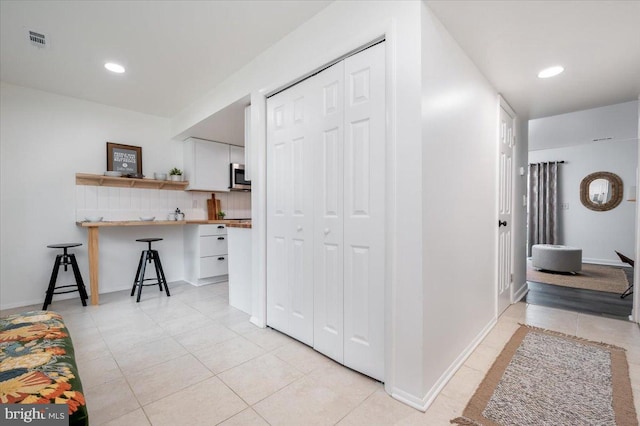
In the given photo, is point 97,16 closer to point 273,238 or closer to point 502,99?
point 273,238

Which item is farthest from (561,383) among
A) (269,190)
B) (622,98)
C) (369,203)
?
(622,98)

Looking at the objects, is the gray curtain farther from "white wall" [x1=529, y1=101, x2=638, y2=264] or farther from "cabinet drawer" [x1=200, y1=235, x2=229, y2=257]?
"cabinet drawer" [x1=200, y1=235, x2=229, y2=257]

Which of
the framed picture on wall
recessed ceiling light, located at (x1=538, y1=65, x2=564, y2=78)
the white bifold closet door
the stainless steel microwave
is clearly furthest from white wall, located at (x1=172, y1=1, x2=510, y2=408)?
the framed picture on wall

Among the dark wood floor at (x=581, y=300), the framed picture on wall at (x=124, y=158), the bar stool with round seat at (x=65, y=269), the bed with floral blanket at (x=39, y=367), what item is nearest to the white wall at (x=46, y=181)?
the framed picture on wall at (x=124, y=158)

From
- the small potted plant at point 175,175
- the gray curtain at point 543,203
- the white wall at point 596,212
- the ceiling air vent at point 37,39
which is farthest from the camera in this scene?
the gray curtain at point 543,203

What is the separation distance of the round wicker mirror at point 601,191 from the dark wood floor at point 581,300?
3.29 metres

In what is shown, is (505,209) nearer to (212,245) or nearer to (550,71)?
(550,71)

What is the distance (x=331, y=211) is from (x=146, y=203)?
137 inches

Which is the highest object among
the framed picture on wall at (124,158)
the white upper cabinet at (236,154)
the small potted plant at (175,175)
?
the white upper cabinet at (236,154)

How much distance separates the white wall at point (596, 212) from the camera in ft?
18.7

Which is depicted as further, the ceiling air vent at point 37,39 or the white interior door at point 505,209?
the white interior door at point 505,209

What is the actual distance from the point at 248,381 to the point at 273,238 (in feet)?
3.56

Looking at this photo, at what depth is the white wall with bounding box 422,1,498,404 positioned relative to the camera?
160 centimetres

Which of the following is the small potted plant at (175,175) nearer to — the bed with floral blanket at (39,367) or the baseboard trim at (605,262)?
the bed with floral blanket at (39,367)
